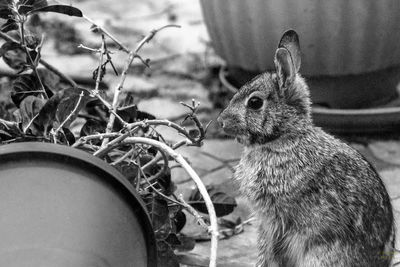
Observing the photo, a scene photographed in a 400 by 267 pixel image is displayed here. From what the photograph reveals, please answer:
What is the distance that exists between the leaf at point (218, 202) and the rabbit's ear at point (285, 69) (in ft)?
2.07

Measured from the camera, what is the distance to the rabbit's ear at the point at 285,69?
9.12ft

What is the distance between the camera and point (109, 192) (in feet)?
7.22

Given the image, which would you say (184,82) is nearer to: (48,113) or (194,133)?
(194,133)

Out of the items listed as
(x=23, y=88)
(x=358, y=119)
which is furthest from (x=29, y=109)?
(x=358, y=119)

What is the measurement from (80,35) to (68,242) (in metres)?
4.68

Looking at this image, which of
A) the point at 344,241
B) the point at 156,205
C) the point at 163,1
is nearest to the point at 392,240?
the point at 344,241

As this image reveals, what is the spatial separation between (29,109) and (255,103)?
0.84m

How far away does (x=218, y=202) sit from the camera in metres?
3.23

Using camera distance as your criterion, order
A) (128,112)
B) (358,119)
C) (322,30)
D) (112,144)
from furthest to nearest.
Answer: (358,119), (322,30), (128,112), (112,144)

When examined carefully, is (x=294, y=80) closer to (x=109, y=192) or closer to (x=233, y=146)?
(x=109, y=192)

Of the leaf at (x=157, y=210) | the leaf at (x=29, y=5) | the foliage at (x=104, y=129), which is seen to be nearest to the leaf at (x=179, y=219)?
the foliage at (x=104, y=129)

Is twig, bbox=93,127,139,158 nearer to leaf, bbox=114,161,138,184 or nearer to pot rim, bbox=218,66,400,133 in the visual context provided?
leaf, bbox=114,161,138,184

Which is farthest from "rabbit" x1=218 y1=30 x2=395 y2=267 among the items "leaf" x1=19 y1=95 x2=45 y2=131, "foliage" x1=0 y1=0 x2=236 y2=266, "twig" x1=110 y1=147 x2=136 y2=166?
"leaf" x1=19 y1=95 x2=45 y2=131

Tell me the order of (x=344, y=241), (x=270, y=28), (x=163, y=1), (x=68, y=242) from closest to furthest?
1. (x=68, y=242)
2. (x=344, y=241)
3. (x=270, y=28)
4. (x=163, y=1)
